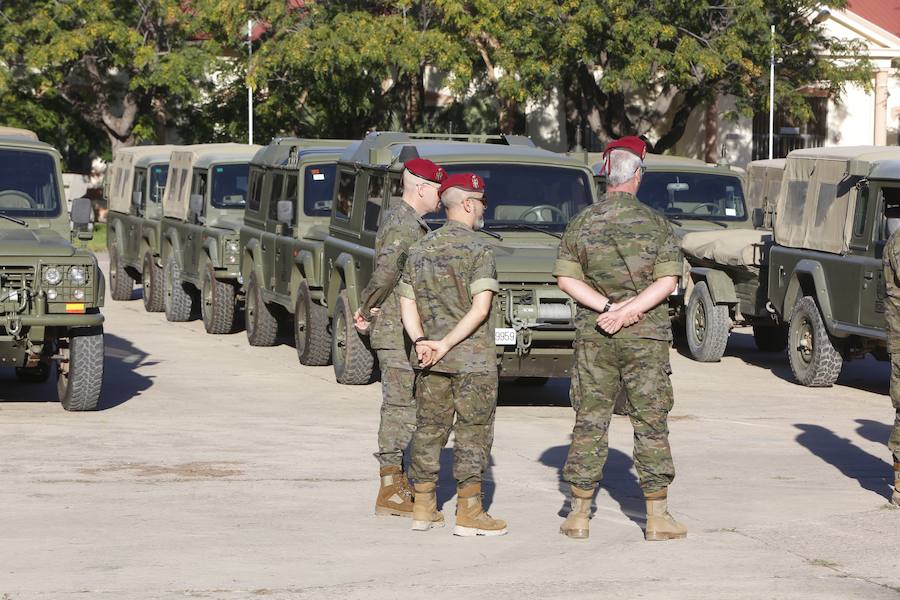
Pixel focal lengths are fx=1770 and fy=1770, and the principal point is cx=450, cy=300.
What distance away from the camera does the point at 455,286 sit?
809cm

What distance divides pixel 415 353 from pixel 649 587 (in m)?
1.60

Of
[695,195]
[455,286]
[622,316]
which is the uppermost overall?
[695,195]

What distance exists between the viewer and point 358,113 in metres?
42.7

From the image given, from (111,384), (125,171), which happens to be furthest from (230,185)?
(111,384)

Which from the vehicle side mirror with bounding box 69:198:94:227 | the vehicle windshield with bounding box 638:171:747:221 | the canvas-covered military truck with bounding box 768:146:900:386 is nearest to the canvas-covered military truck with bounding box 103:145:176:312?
the vehicle windshield with bounding box 638:171:747:221

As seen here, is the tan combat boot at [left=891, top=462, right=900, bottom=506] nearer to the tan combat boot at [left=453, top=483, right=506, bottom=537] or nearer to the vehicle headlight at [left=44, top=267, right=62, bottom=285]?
the tan combat boot at [left=453, top=483, right=506, bottom=537]

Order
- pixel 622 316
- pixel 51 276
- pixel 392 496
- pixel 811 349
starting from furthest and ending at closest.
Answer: pixel 811 349 < pixel 51 276 < pixel 392 496 < pixel 622 316

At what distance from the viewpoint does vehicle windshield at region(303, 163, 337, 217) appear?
17047 mm

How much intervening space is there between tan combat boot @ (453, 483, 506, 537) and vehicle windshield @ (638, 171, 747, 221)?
10867 mm

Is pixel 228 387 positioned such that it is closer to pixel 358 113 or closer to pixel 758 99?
pixel 758 99

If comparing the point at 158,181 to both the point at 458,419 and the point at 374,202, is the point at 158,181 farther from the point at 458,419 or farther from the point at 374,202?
the point at 458,419

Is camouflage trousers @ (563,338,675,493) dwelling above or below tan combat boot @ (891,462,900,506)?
above

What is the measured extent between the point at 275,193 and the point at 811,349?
18.4ft

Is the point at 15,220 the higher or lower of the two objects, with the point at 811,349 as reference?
higher
